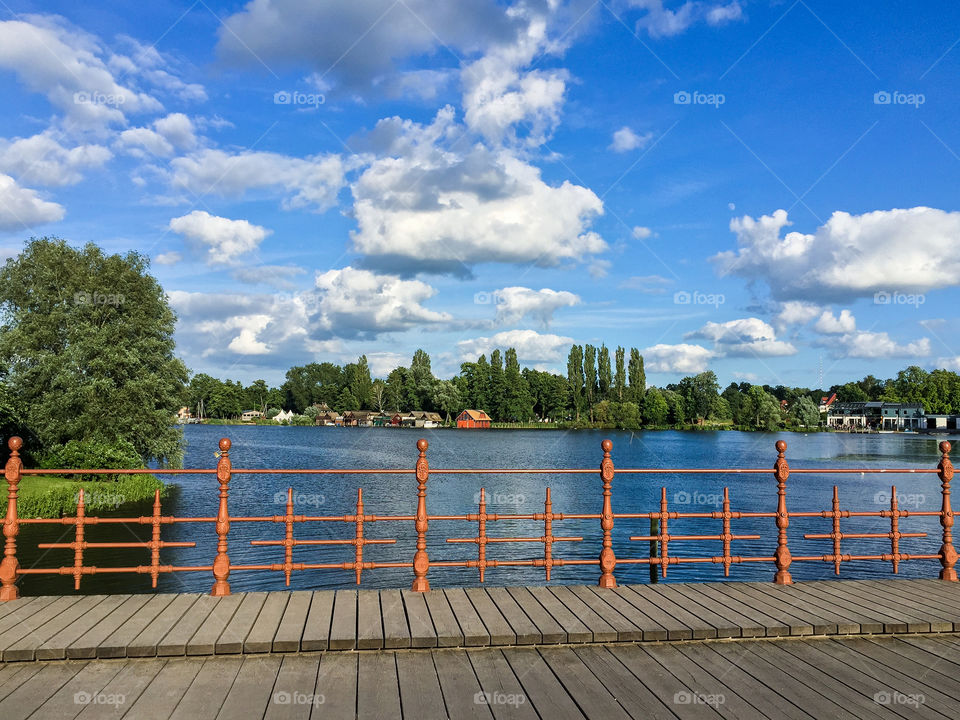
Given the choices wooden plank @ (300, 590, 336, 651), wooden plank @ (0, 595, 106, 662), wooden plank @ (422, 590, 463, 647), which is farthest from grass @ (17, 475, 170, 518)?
wooden plank @ (422, 590, 463, 647)

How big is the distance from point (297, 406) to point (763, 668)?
171677 mm

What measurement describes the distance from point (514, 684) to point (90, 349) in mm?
27976

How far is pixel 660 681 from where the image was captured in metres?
4.86

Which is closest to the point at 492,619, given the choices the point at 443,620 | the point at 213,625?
the point at 443,620

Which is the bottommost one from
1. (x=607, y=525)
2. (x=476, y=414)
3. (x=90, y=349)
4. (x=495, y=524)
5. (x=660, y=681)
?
(x=495, y=524)

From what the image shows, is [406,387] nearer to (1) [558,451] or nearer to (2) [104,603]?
(1) [558,451]

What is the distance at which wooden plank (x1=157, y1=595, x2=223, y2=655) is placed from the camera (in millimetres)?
5207

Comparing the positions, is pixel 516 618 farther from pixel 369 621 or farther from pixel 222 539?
pixel 222 539

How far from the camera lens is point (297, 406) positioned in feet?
559

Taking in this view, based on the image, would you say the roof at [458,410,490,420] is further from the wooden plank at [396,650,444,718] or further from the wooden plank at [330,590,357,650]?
the wooden plank at [396,650,444,718]

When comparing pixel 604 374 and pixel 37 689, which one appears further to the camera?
pixel 604 374

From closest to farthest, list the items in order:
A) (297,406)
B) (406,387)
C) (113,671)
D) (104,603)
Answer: (113,671) → (104,603) → (406,387) → (297,406)

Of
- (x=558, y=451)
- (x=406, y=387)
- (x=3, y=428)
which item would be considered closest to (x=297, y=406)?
(x=406, y=387)

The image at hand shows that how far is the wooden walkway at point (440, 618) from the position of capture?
5.31 meters
